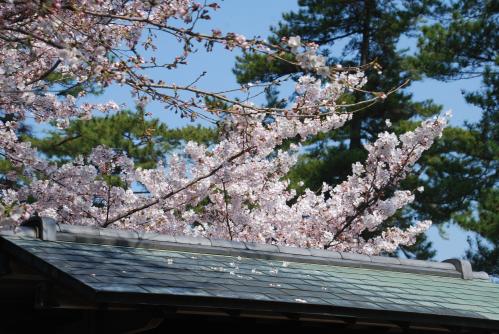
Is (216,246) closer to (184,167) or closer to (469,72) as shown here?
(184,167)

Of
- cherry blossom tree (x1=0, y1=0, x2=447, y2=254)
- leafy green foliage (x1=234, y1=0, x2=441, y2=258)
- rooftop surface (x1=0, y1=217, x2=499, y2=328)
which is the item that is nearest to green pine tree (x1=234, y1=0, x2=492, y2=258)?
leafy green foliage (x1=234, y1=0, x2=441, y2=258)

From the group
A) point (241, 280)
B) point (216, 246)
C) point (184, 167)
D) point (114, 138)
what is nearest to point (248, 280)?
point (241, 280)

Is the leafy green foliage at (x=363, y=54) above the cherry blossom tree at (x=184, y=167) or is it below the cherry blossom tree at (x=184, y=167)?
above

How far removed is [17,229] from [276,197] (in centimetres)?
785

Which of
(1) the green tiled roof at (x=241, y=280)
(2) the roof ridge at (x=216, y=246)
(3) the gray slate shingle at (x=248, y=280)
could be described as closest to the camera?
(1) the green tiled roof at (x=241, y=280)

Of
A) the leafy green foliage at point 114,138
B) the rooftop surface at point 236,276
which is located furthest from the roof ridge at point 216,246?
the leafy green foliage at point 114,138

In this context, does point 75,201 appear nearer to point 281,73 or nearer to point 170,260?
point 170,260

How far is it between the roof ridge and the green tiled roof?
0.09ft

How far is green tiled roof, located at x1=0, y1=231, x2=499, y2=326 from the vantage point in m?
5.14

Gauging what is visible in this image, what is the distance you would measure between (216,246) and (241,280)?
113 cm

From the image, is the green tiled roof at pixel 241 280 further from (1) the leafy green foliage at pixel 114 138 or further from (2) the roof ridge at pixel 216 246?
(1) the leafy green foliage at pixel 114 138

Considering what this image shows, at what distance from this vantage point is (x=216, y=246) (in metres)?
7.09

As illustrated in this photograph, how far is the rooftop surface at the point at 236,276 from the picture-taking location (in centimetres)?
516

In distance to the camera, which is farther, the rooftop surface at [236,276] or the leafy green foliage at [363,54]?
the leafy green foliage at [363,54]
